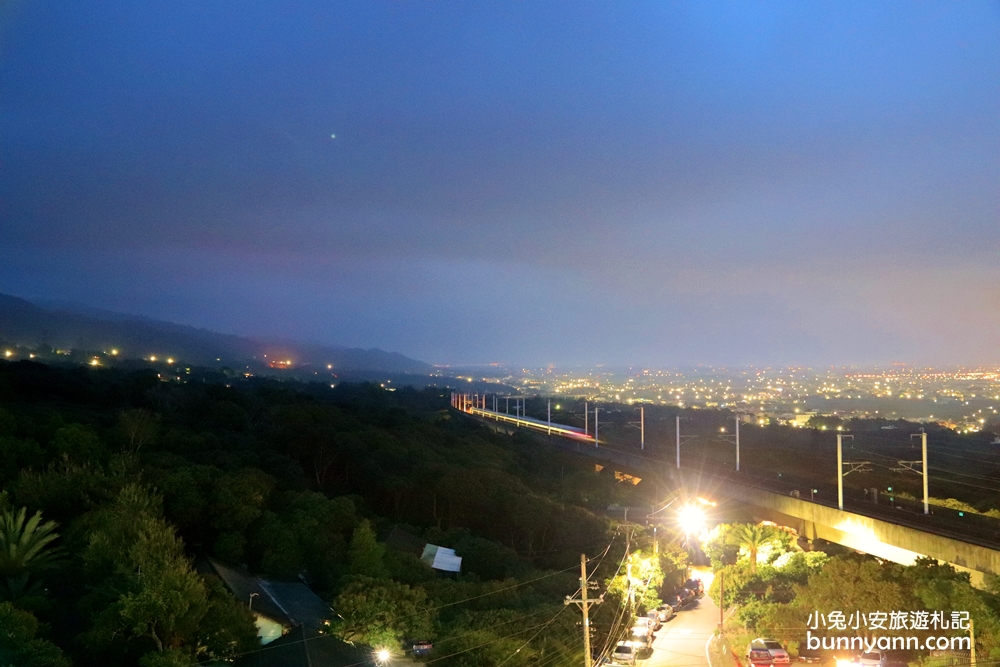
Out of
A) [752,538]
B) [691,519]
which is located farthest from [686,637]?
[691,519]

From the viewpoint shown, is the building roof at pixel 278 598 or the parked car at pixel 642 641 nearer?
the building roof at pixel 278 598

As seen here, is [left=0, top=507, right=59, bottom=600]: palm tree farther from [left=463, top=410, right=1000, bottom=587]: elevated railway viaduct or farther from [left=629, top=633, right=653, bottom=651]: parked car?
[left=463, top=410, right=1000, bottom=587]: elevated railway viaduct

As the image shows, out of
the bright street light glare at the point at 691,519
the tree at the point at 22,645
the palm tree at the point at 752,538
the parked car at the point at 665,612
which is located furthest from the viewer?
the bright street light glare at the point at 691,519

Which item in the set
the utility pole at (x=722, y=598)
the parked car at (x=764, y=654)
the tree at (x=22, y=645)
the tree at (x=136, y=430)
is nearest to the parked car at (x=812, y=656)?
the parked car at (x=764, y=654)

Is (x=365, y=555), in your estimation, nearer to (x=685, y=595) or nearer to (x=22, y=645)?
(x=22, y=645)

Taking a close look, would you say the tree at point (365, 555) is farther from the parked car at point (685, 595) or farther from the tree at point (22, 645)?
the parked car at point (685, 595)

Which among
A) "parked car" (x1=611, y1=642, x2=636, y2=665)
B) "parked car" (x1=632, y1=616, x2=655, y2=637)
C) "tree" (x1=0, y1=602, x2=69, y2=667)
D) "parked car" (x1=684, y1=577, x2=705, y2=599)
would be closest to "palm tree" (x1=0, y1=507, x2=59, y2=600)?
"tree" (x1=0, y1=602, x2=69, y2=667)
